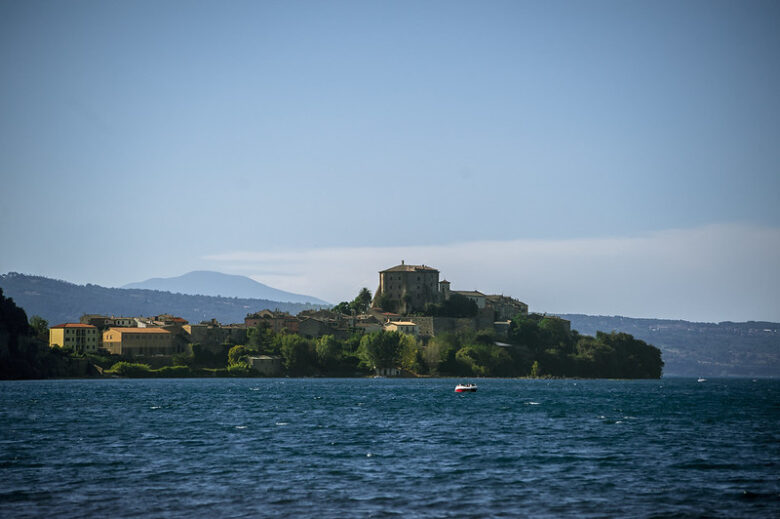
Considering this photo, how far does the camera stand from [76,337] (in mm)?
182500

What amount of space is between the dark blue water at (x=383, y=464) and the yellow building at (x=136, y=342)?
4123 inches

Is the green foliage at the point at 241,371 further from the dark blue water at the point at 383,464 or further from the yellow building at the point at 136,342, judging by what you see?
the dark blue water at the point at 383,464

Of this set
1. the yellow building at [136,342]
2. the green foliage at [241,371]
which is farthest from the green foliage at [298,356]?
the yellow building at [136,342]

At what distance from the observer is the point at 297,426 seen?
6262cm

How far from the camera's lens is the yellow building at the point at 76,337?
18088 centimetres

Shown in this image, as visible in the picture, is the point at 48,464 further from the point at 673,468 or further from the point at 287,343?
the point at 287,343

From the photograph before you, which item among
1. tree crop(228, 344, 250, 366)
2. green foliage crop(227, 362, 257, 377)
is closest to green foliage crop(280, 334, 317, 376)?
green foliage crop(227, 362, 257, 377)

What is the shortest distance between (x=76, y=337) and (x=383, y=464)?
15439 cm

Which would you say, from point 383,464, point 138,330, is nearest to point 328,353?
point 138,330

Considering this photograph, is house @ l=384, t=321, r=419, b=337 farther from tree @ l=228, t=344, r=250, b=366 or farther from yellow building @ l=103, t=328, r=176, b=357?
yellow building @ l=103, t=328, r=176, b=357

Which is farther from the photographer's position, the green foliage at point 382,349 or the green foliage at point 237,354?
the green foliage at point 237,354

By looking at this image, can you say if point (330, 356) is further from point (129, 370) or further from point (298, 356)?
point (129, 370)

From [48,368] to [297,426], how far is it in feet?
369

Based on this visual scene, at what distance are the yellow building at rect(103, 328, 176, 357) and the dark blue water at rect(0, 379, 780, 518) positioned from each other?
344 feet
